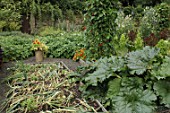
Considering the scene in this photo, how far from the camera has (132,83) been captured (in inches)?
126

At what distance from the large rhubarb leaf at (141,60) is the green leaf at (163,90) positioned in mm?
240

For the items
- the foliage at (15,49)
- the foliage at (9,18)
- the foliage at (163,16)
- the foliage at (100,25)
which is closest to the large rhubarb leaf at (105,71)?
the foliage at (100,25)

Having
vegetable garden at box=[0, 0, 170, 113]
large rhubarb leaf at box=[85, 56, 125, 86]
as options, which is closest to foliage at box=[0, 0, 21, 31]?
vegetable garden at box=[0, 0, 170, 113]

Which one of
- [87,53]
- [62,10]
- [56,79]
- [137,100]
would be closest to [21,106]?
[56,79]

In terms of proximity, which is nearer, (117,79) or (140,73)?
(140,73)

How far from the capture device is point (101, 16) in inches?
209

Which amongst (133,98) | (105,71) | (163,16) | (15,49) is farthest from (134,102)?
(163,16)

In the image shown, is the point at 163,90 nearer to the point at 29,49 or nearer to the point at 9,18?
the point at 29,49

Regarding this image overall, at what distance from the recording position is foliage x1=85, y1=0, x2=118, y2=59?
5.35 m

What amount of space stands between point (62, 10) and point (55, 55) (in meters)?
7.88

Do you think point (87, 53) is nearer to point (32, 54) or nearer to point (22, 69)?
point (22, 69)

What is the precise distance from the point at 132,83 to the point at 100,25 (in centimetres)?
246

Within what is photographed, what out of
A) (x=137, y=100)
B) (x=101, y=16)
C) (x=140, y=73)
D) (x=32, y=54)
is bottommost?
(x=32, y=54)

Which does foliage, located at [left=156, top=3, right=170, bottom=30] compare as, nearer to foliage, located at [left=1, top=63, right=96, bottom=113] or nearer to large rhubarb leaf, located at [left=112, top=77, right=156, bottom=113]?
foliage, located at [left=1, top=63, right=96, bottom=113]
